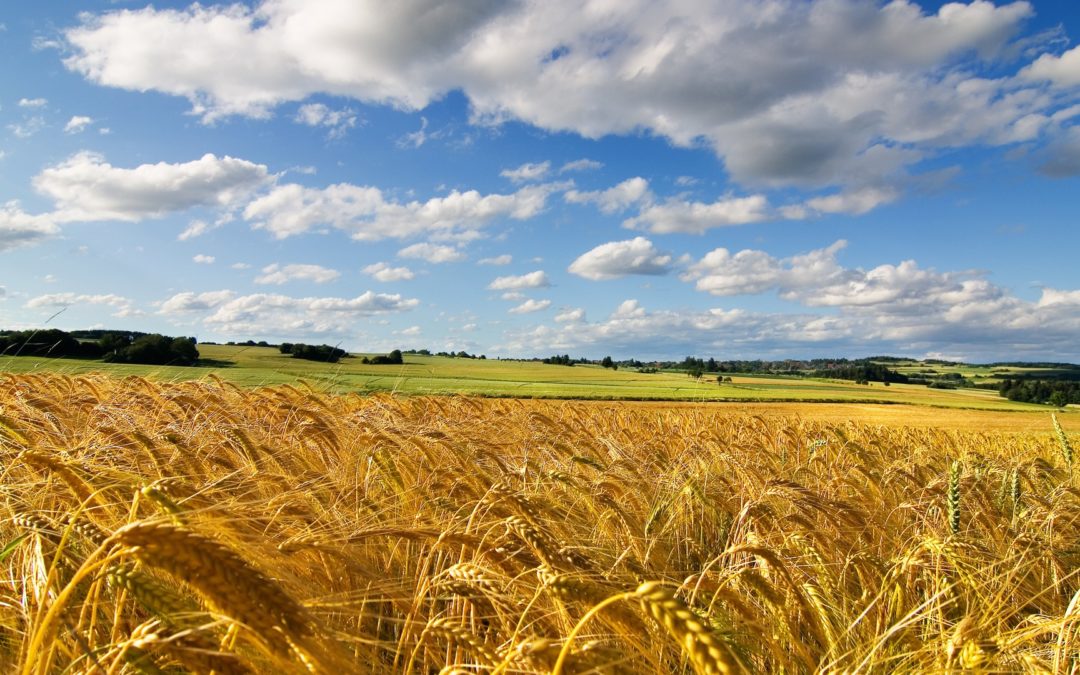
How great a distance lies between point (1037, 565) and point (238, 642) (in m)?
3.78

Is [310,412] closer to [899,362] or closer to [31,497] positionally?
[31,497]

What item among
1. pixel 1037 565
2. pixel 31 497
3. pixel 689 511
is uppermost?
pixel 31 497

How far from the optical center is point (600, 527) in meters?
2.93

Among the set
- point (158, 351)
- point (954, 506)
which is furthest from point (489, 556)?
point (158, 351)

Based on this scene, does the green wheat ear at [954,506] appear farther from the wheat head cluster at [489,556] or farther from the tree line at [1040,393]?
the tree line at [1040,393]

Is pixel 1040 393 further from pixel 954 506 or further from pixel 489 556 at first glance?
pixel 489 556

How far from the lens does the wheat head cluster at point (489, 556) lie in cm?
121

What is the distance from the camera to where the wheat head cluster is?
3.96ft

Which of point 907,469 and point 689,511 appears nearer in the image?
point 689,511

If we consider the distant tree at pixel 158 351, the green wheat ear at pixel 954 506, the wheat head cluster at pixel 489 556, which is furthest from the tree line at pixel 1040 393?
the distant tree at pixel 158 351

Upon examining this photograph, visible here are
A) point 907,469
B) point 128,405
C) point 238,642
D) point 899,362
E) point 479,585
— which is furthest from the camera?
point 899,362

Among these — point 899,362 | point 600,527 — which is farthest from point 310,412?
point 899,362

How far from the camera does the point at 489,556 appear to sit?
197cm

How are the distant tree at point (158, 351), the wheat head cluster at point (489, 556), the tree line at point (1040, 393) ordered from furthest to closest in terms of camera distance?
1. the tree line at point (1040, 393)
2. the distant tree at point (158, 351)
3. the wheat head cluster at point (489, 556)
